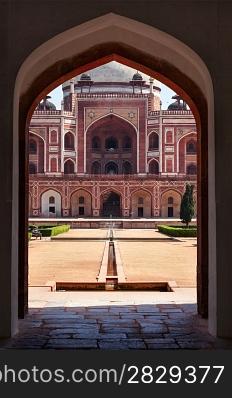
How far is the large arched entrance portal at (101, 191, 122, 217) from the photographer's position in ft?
119

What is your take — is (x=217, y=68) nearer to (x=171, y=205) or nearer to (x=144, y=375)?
(x=144, y=375)

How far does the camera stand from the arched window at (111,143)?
40.2 metres

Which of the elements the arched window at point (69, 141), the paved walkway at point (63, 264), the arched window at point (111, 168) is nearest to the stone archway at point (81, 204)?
the arched window at point (69, 141)

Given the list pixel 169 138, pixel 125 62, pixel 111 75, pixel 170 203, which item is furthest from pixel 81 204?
pixel 125 62

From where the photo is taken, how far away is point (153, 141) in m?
38.8

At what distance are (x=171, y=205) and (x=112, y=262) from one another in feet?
79.5

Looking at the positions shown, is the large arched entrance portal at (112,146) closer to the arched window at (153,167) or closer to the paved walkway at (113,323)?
the arched window at (153,167)

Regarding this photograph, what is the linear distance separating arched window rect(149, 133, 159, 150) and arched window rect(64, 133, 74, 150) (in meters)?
6.10

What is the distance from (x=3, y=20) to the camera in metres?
4.29

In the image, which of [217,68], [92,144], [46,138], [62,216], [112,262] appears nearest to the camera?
[217,68]

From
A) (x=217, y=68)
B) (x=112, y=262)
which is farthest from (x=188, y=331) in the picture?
(x=112, y=262)

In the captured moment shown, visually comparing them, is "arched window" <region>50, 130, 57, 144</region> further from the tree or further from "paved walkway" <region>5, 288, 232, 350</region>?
"paved walkway" <region>5, 288, 232, 350</region>

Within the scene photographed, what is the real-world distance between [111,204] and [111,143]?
20.5 ft

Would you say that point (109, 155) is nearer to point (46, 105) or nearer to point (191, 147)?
point (191, 147)
